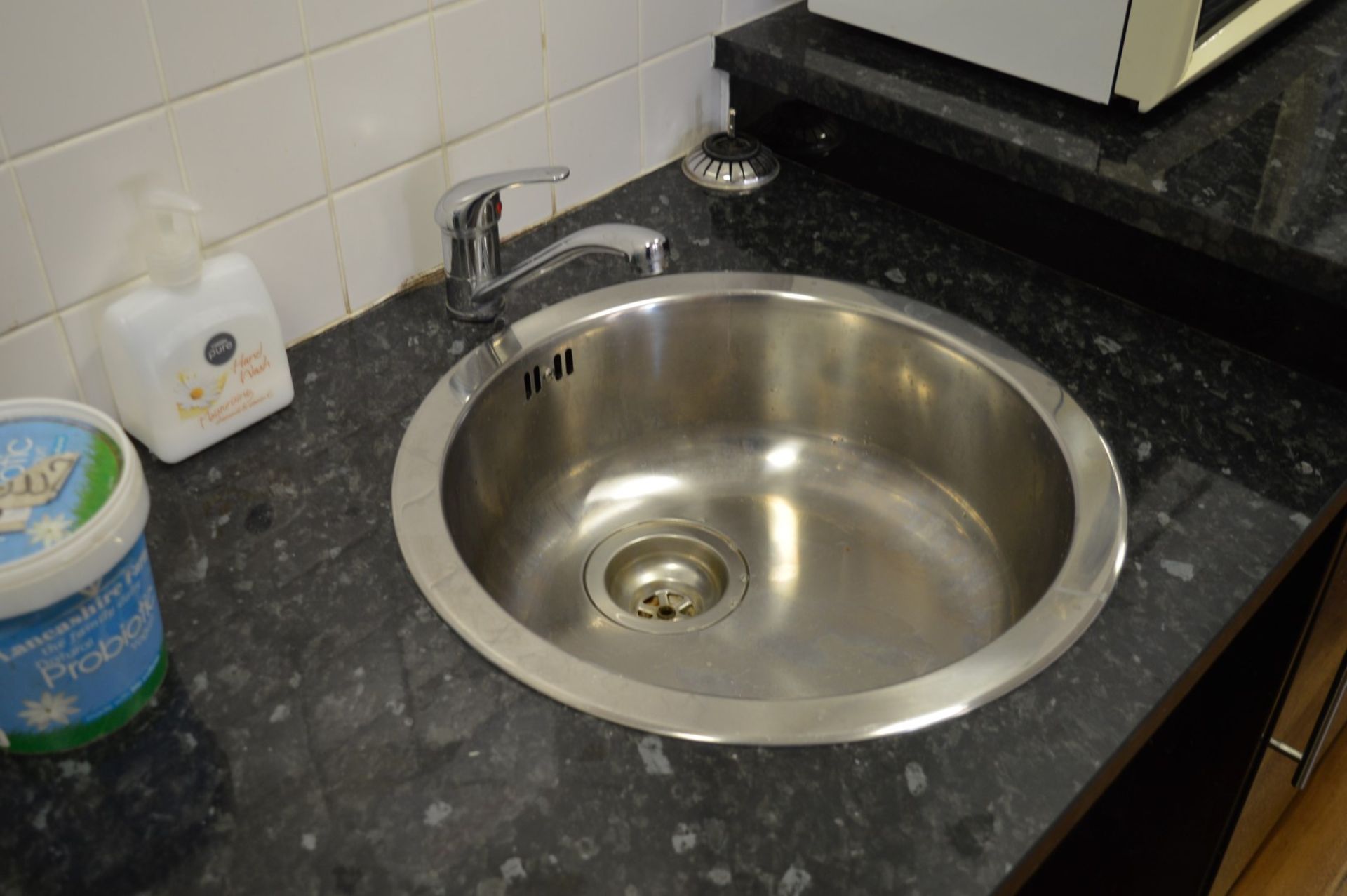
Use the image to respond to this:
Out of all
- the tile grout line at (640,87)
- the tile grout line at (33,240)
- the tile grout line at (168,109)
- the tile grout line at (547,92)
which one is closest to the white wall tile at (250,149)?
the tile grout line at (168,109)

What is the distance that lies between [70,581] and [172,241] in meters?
0.30

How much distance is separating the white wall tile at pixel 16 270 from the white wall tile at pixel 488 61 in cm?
35

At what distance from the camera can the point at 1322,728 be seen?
134 centimetres

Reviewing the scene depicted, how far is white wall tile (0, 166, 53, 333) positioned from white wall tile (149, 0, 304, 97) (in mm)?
131

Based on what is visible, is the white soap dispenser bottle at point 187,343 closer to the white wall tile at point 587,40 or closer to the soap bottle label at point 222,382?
the soap bottle label at point 222,382

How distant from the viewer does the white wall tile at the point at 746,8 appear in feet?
4.17

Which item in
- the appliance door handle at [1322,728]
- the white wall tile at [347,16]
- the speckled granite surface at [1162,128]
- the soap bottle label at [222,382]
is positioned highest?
the white wall tile at [347,16]

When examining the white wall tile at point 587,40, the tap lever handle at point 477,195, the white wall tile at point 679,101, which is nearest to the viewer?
the tap lever handle at point 477,195

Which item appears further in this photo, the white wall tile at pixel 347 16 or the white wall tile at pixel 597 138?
the white wall tile at pixel 597 138

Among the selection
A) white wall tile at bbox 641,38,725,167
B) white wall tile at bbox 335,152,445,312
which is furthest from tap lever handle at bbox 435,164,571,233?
white wall tile at bbox 641,38,725,167

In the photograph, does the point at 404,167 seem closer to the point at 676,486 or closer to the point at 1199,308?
the point at 676,486

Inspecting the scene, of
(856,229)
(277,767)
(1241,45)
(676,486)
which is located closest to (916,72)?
(856,229)

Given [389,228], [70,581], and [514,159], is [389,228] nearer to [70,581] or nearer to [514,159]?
[514,159]

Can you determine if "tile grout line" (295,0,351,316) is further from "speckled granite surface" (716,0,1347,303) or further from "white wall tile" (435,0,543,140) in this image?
"speckled granite surface" (716,0,1347,303)
